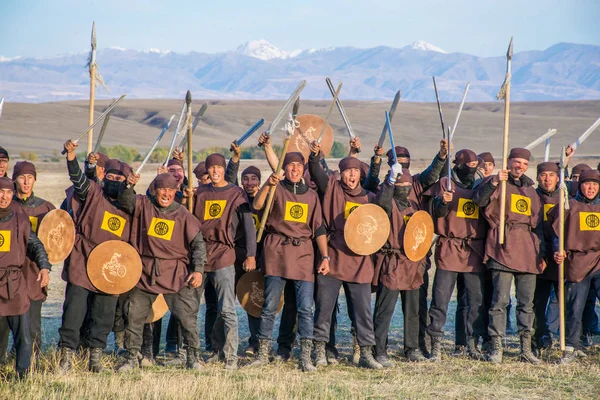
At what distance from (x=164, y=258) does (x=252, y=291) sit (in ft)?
4.39

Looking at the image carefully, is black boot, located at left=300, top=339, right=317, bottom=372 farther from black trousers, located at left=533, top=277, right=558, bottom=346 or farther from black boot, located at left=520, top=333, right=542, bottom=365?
black trousers, located at left=533, top=277, right=558, bottom=346

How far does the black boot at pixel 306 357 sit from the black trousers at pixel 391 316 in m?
0.73

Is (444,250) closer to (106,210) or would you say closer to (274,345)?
(274,345)

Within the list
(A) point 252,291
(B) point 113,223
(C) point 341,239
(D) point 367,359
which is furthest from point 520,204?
(B) point 113,223

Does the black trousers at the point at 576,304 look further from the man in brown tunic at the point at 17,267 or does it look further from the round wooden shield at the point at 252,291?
the man in brown tunic at the point at 17,267

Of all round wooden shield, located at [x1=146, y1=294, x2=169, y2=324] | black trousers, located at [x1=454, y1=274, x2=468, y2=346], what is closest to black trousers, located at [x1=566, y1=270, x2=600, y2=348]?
black trousers, located at [x1=454, y1=274, x2=468, y2=346]

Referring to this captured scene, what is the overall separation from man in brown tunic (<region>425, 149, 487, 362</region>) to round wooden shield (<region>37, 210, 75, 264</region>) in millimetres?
3685

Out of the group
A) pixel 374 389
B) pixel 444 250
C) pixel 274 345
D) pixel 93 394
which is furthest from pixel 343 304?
pixel 93 394

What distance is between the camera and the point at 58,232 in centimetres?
815

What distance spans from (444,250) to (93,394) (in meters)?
3.89

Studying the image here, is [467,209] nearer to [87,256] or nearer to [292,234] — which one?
[292,234]

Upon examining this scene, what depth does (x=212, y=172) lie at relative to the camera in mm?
8734

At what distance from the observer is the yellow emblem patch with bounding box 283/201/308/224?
8.55 m

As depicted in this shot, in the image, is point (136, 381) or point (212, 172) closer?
point (136, 381)
